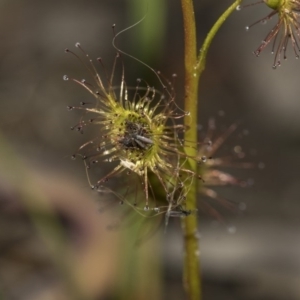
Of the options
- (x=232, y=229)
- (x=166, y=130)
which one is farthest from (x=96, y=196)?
(x=166, y=130)

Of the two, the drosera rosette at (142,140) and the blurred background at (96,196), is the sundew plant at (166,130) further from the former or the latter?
the blurred background at (96,196)

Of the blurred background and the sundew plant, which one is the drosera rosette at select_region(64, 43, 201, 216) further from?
the blurred background

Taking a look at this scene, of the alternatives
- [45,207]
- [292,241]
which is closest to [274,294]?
[292,241]

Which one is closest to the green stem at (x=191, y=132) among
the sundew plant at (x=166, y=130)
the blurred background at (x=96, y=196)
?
the sundew plant at (x=166, y=130)

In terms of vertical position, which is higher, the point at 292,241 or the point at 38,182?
the point at 38,182

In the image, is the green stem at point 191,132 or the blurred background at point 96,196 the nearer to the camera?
the green stem at point 191,132

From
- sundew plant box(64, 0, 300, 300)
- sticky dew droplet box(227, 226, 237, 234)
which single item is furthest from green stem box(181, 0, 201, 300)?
sticky dew droplet box(227, 226, 237, 234)

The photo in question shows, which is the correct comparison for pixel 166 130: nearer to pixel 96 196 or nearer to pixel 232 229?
pixel 96 196

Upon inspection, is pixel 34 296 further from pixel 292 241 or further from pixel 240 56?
pixel 240 56
